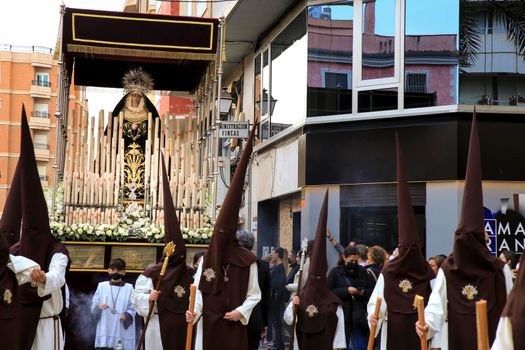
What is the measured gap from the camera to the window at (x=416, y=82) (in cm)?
1898

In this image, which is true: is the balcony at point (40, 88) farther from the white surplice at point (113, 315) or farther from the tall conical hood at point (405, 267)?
the tall conical hood at point (405, 267)

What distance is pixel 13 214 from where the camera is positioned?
10.4 metres

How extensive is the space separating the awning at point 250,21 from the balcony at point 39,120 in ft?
189

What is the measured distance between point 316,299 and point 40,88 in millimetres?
75153

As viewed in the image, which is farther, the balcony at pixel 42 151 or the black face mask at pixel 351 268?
the balcony at pixel 42 151

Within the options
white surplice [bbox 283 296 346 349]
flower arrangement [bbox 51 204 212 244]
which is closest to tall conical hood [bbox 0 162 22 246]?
white surplice [bbox 283 296 346 349]

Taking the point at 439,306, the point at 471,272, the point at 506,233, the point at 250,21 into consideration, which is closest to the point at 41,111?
the point at 250,21

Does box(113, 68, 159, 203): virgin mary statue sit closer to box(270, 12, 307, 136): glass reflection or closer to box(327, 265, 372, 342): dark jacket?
box(270, 12, 307, 136): glass reflection

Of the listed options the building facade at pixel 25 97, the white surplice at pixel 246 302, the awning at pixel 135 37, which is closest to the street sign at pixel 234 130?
the awning at pixel 135 37

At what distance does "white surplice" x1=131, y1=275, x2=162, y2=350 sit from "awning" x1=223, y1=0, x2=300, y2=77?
12.3m

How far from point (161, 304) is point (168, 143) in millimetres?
5859

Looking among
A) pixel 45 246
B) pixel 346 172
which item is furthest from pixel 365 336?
pixel 346 172

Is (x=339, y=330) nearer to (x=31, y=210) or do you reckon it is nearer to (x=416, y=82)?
(x=31, y=210)

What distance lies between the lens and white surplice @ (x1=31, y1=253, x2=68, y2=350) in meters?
9.76
